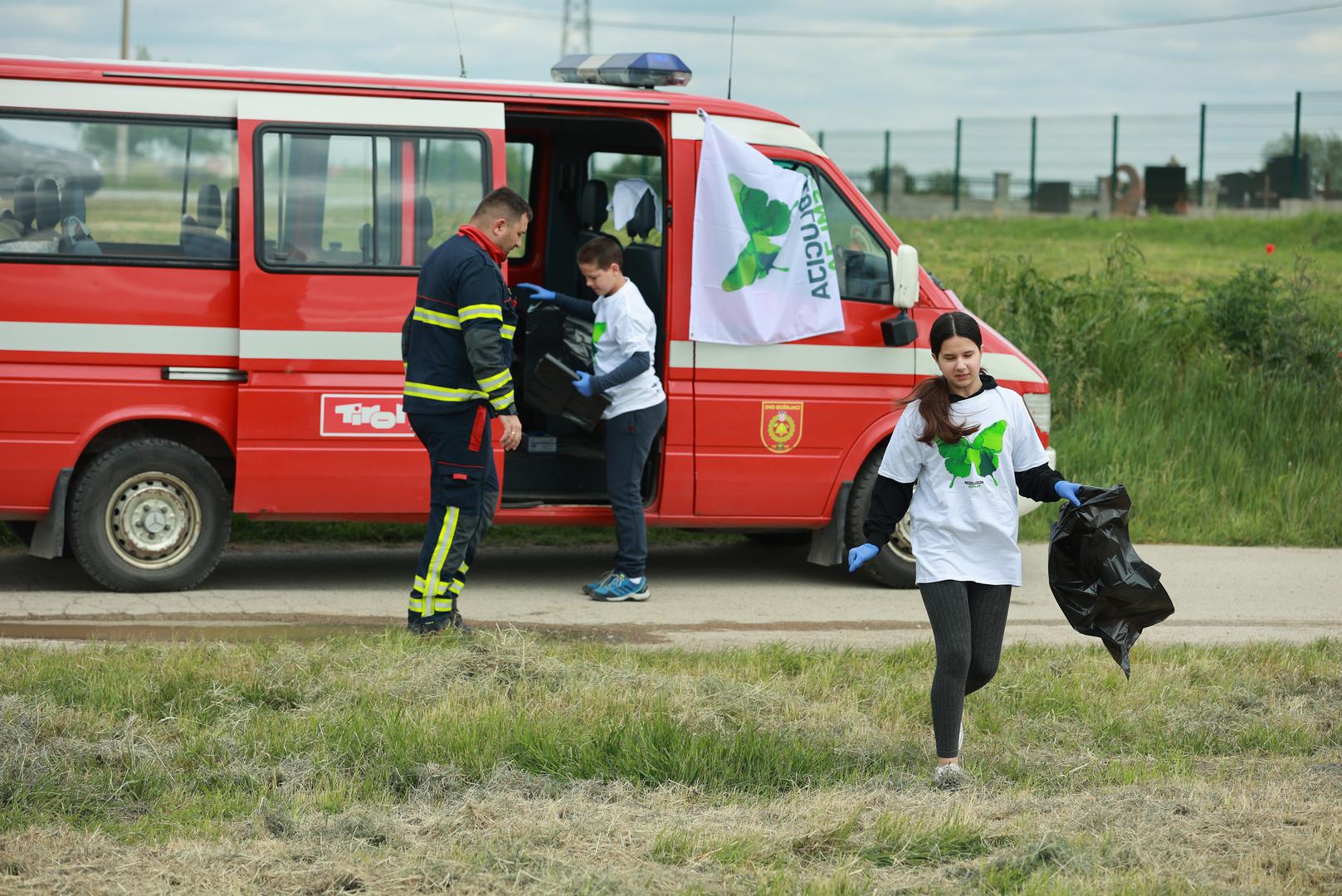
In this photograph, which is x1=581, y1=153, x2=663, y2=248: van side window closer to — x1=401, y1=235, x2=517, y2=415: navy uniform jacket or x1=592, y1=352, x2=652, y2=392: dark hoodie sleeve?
x1=592, y1=352, x2=652, y2=392: dark hoodie sleeve

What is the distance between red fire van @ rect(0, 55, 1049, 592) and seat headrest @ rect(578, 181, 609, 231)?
3.12ft

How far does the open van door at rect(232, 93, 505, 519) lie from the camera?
308 inches

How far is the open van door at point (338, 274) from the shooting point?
308 inches

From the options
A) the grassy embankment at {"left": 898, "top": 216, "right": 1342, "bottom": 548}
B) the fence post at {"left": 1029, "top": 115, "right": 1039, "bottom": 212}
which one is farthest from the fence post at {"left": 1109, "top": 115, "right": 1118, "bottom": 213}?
the grassy embankment at {"left": 898, "top": 216, "right": 1342, "bottom": 548}

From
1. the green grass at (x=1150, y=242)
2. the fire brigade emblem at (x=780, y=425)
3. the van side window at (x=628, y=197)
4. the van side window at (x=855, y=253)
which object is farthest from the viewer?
the green grass at (x=1150, y=242)

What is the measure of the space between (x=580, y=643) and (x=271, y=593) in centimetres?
210

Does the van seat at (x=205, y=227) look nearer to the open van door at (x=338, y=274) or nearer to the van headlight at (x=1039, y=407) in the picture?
the open van door at (x=338, y=274)

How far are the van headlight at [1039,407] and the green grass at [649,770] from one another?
2084 mm

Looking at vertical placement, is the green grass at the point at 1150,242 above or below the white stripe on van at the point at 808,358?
above

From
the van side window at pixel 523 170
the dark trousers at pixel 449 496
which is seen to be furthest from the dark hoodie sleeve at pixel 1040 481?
the van side window at pixel 523 170

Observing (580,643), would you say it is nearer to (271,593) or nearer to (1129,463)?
(271,593)

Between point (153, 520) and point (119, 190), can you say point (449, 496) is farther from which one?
point (119, 190)

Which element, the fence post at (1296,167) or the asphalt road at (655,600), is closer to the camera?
the asphalt road at (655,600)

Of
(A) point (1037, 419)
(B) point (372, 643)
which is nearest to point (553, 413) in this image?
(B) point (372, 643)
